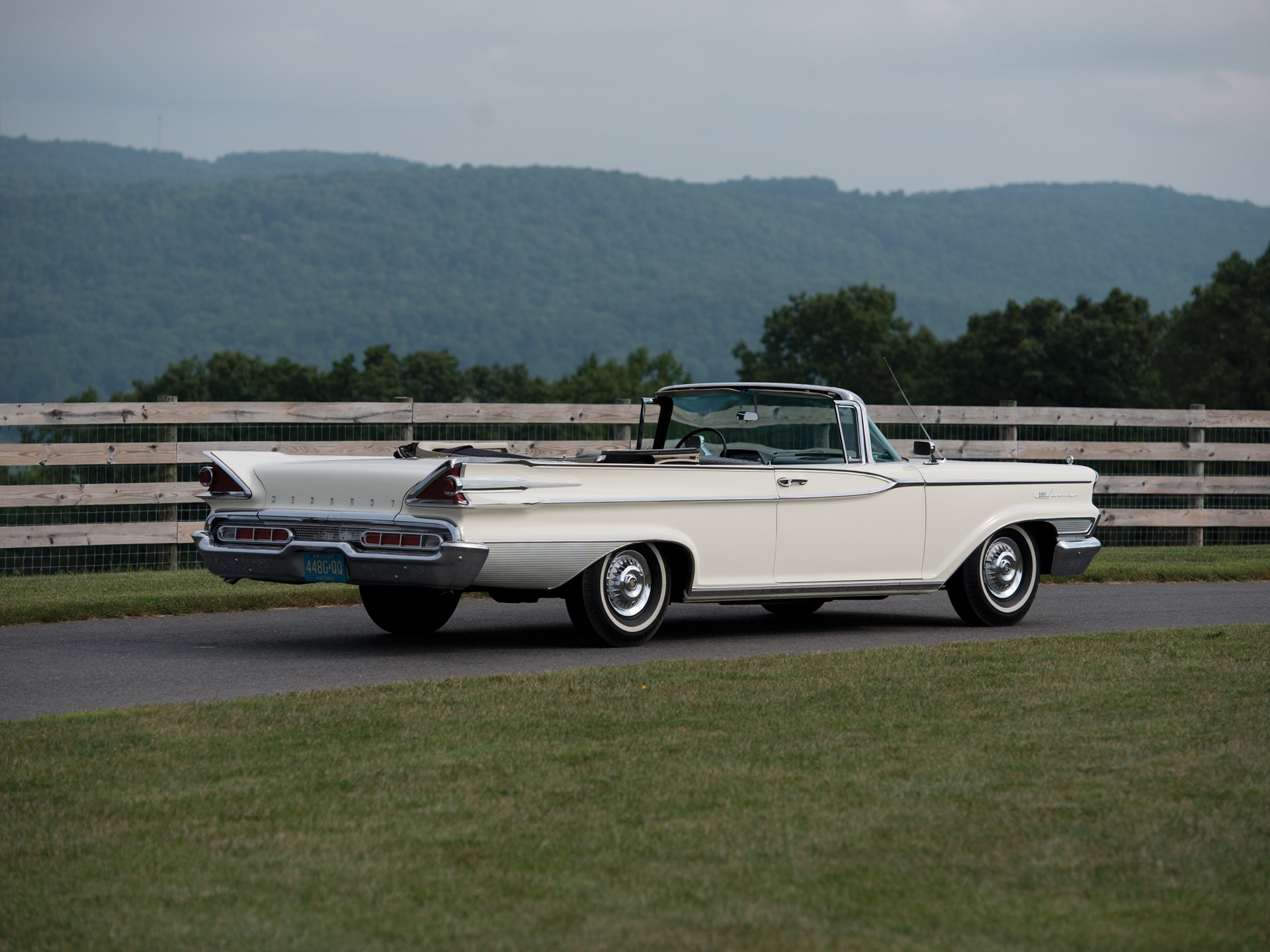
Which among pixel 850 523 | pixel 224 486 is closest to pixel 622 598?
pixel 850 523

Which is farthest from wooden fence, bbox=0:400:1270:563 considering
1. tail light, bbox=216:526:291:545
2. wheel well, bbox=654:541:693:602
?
wheel well, bbox=654:541:693:602

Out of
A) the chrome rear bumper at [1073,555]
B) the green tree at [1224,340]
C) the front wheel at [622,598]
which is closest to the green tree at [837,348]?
the green tree at [1224,340]

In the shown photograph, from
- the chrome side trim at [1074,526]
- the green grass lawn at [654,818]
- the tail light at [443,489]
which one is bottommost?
the green grass lawn at [654,818]

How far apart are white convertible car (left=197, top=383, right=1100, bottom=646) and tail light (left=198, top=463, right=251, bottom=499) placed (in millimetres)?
16

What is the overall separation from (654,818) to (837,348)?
3672 inches

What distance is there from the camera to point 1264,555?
17.2 meters

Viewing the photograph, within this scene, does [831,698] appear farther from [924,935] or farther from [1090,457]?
[1090,457]

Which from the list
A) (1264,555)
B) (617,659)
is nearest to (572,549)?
(617,659)

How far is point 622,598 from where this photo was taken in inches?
375

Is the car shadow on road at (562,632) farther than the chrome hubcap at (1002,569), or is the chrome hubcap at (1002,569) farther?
the chrome hubcap at (1002,569)

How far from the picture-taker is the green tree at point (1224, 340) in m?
62.7

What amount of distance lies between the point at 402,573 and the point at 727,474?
215 centimetres

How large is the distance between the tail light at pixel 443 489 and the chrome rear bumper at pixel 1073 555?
15.3 feet

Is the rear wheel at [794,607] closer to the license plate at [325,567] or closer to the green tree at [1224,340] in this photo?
the license plate at [325,567]
